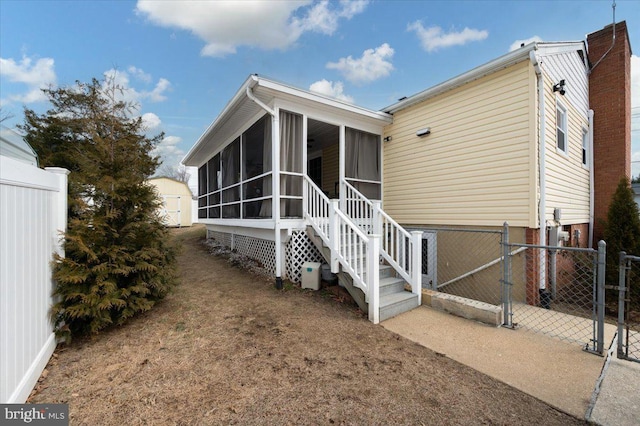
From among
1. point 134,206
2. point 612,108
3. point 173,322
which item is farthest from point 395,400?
point 612,108

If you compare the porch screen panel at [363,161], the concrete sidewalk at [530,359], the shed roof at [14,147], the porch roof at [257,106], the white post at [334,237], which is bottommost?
the concrete sidewalk at [530,359]

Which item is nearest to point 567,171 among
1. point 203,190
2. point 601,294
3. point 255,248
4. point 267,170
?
point 601,294

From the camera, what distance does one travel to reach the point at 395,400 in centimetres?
229

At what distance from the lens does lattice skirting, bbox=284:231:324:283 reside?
18.5ft

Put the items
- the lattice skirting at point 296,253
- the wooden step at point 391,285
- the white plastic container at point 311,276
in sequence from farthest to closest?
the lattice skirting at point 296,253
the white plastic container at point 311,276
the wooden step at point 391,285

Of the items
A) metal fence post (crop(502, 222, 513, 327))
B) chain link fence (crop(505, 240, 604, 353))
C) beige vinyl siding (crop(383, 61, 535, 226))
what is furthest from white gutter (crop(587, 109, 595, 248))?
metal fence post (crop(502, 222, 513, 327))

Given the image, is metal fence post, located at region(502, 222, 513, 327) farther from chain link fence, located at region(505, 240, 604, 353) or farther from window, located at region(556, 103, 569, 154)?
window, located at region(556, 103, 569, 154)

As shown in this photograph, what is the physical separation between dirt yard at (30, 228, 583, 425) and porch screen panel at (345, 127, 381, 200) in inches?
145

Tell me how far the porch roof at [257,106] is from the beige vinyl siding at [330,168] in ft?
6.68

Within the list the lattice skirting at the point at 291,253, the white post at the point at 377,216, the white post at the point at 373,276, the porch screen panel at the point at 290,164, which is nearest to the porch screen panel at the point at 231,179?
the lattice skirting at the point at 291,253

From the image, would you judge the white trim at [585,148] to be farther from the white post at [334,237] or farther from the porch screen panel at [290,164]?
the porch screen panel at [290,164]

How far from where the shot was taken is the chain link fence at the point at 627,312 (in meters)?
2.79

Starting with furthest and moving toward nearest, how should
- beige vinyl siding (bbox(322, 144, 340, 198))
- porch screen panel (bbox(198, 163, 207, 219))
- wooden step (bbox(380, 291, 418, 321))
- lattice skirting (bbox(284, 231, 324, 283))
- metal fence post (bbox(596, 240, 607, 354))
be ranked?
1. porch screen panel (bbox(198, 163, 207, 219))
2. beige vinyl siding (bbox(322, 144, 340, 198))
3. lattice skirting (bbox(284, 231, 324, 283))
4. wooden step (bbox(380, 291, 418, 321))
5. metal fence post (bbox(596, 240, 607, 354))

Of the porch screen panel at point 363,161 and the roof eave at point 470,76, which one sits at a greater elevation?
the roof eave at point 470,76
